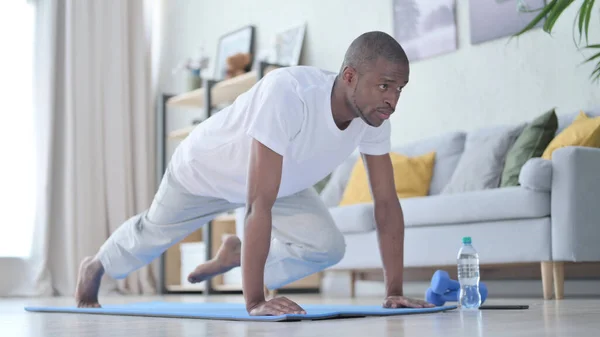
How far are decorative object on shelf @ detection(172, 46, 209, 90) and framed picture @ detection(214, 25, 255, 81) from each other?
0.12m

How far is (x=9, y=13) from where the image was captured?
19.8 feet

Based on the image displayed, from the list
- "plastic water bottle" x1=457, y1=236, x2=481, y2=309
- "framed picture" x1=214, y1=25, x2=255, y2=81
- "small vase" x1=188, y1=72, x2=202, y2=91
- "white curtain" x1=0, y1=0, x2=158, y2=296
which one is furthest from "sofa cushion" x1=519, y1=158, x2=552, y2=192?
"white curtain" x1=0, y1=0, x2=158, y2=296

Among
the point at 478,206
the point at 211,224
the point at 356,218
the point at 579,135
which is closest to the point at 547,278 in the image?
the point at 478,206

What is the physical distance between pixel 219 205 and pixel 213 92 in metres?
3.19

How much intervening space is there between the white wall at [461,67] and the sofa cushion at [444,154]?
0.69ft

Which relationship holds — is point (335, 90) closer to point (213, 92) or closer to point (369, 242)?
point (369, 242)

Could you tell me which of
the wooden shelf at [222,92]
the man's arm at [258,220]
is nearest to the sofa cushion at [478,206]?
the man's arm at [258,220]

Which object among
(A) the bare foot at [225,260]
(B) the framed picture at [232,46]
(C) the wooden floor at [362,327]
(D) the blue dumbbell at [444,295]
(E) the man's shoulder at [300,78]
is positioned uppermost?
(B) the framed picture at [232,46]

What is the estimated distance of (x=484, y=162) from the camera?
3725 mm

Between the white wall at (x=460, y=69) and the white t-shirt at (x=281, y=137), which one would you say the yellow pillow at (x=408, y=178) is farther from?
the white t-shirt at (x=281, y=137)

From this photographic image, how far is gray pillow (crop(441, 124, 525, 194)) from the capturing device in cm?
369

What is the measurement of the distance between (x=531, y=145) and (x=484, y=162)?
0.86 feet

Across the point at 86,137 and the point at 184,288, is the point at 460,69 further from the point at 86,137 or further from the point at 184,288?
the point at 86,137

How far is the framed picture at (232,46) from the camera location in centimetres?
587
